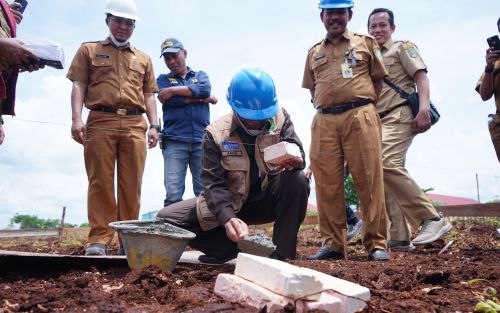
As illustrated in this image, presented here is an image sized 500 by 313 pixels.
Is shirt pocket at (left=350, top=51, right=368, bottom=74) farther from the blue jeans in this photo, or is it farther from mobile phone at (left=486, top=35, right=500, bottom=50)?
the blue jeans

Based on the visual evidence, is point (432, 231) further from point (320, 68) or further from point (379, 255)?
point (320, 68)

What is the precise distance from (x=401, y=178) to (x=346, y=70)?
43.6 inches

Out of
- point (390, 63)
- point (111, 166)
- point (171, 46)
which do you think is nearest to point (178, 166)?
point (111, 166)

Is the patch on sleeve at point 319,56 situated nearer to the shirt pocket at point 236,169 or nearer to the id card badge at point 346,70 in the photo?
the id card badge at point 346,70

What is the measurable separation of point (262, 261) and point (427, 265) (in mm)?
1594

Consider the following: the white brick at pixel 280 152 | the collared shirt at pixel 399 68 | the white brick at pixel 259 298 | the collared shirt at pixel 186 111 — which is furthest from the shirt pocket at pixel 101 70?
the white brick at pixel 259 298

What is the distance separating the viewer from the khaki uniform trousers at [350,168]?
3846 millimetres

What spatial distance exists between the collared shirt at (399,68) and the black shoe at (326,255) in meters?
1.40

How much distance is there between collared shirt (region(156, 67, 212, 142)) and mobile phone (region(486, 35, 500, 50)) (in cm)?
261

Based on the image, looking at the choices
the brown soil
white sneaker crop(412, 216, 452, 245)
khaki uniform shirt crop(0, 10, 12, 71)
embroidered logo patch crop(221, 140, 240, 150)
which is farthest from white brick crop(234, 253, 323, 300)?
white sneaker crop(412, 216, 452, 245)

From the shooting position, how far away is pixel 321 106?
13.4 feet

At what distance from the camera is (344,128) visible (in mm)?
3953

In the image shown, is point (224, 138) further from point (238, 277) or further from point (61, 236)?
point (61, 236)

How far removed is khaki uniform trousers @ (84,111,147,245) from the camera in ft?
13.4
